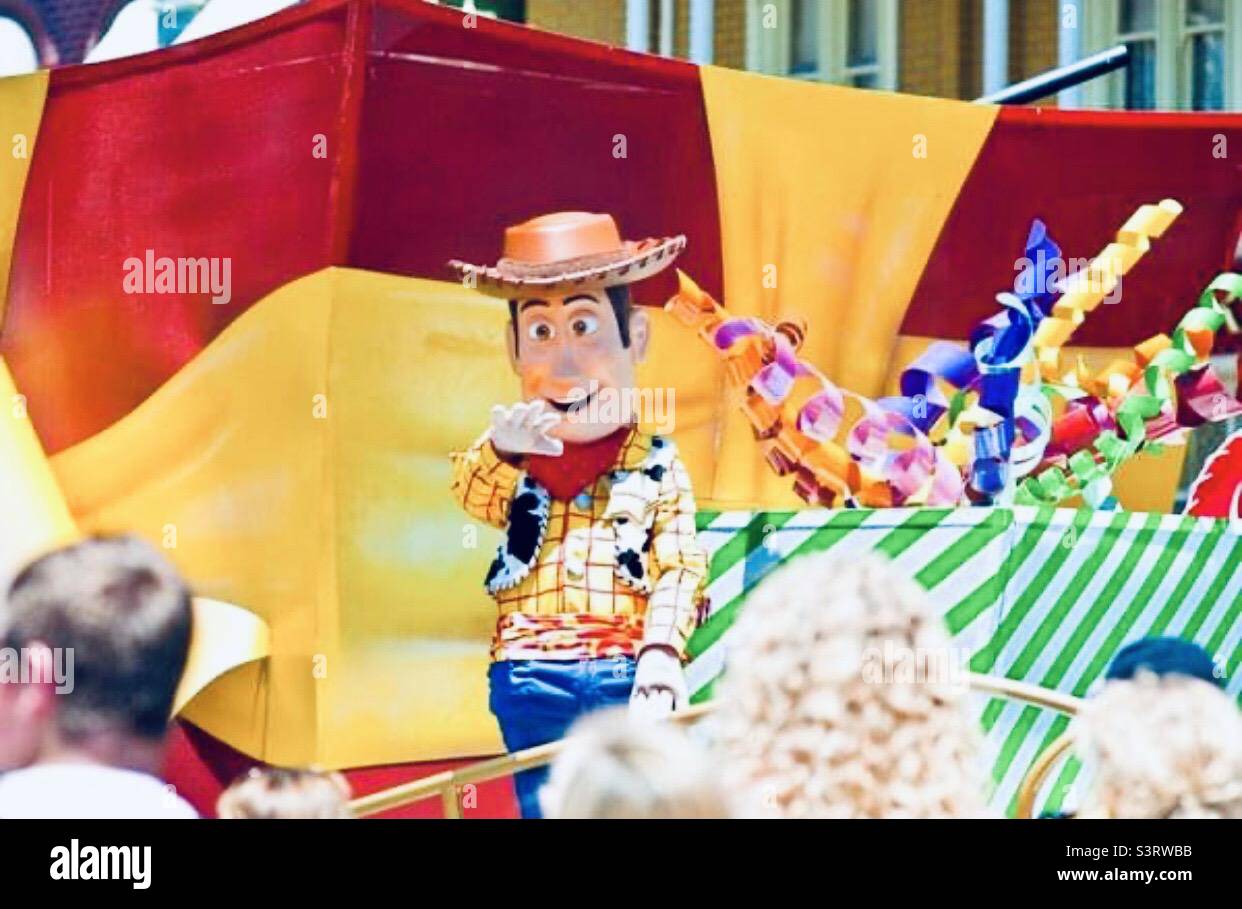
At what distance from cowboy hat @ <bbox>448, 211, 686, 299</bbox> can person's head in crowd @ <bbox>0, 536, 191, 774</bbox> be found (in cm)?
94

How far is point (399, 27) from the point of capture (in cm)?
603

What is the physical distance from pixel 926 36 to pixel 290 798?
543 cm

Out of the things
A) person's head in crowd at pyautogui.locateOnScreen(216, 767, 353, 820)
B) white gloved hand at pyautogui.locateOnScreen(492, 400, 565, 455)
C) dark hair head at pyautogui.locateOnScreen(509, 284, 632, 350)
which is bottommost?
person's head in crowd at pyautogui.locateOnScreen(216, 767, 353, 820)

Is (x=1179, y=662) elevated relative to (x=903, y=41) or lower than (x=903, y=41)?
lower

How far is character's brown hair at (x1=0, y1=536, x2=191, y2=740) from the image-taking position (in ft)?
19.5

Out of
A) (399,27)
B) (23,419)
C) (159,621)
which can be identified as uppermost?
(399,27)

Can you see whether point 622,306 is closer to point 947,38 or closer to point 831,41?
point 831,41

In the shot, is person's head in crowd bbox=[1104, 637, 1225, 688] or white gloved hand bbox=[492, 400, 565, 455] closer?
white gloved hand bbox=[492, 400, 565, 455]

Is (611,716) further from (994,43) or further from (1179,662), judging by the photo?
(994,43)

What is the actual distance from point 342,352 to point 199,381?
369 mm

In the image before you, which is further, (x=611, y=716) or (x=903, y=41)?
(x=903, y=41)

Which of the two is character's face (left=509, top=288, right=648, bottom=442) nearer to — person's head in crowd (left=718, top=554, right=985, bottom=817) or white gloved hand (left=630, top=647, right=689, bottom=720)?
white gloved hand (left=630, top=647, right=689, bottom=720)

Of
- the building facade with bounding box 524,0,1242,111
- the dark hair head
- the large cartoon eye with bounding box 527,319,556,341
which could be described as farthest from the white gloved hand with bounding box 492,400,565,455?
the building facade with bounding box 524,0,1242,111
